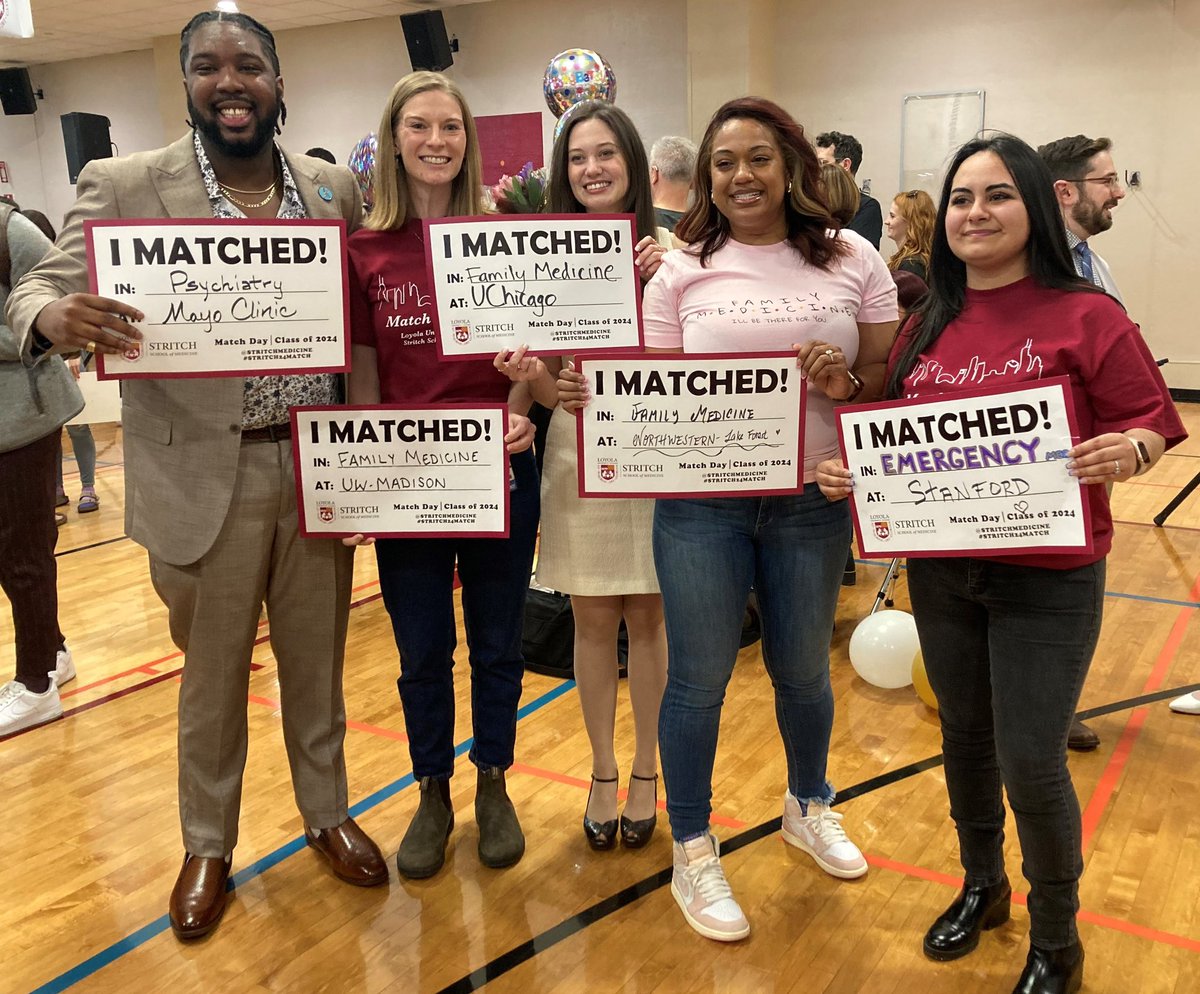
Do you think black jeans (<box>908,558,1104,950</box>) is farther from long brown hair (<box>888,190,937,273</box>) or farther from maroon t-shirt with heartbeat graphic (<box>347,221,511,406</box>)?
long brown hair (<box>888,190,937,273</box>)

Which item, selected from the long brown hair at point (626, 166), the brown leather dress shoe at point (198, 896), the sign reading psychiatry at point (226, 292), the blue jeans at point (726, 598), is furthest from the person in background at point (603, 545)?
the brown leather dress shoe at point (198, 896)

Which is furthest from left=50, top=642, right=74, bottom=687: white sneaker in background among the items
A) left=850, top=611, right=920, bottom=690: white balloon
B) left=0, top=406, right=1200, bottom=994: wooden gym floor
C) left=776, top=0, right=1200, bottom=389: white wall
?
left=776, top=0, right=1200, bottom=389: white wall

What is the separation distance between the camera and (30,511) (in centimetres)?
325

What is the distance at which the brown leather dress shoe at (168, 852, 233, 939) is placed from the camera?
7.20ft

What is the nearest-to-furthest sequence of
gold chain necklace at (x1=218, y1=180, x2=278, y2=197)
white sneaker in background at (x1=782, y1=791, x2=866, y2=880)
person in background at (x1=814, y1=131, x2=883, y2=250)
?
gold chain necklace at (x1=218, y1=180, x2=278, y2=197)
white sneaker in background at (x1=782, y1=791, x2=866, y2=880)
person in background at (x1=814, y1=131, x2=883, y2=250)

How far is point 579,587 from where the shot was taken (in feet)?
7.82

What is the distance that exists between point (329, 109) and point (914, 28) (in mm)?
6512

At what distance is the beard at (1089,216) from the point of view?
9.93 ft

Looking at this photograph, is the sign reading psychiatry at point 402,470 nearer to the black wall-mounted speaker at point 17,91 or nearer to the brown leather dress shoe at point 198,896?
the brown leather dress shoe at point 198,896

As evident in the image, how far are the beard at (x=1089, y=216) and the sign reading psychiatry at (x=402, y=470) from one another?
1.94 metres

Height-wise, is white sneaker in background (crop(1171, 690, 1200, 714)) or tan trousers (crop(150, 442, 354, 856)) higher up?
tan trousers (crop(150, 442, 354, 856))

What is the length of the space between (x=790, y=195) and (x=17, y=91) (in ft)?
47.9

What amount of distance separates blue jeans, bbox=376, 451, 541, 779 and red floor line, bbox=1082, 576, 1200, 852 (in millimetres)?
1435

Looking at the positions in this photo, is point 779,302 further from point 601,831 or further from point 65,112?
point 65,112
